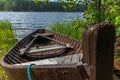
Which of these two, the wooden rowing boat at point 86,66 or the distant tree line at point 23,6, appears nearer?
the wooden rowing boat at point 86,66

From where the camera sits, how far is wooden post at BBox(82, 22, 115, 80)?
146 inches

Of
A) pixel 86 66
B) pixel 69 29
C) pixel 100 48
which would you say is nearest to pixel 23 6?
pixel 69 29

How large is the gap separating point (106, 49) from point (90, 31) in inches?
12.4

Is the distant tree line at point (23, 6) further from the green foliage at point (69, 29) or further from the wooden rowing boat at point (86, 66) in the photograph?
the wooden rowing boat at point (86, 66)

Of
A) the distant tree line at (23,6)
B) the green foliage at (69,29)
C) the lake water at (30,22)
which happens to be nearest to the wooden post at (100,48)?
the green foliage at (69,29)

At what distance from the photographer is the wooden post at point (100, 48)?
3.71 m

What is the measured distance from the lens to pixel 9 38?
1683 cm

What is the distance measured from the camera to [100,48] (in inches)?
146

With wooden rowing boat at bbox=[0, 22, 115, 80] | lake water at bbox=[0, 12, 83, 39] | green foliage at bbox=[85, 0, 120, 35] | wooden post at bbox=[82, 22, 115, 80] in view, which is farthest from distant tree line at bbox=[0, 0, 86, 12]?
wooden post at bbox=[82, 22, 115, 80]

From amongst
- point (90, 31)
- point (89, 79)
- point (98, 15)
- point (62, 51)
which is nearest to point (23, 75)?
point (89, 79)

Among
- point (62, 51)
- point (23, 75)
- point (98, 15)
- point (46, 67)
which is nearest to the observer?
point (46, 67)

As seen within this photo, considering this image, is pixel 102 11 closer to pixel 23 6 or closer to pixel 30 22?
pixel 30 22

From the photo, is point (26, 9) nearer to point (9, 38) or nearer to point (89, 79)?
point (9, 38)

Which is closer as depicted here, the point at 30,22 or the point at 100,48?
the point at 100,48
